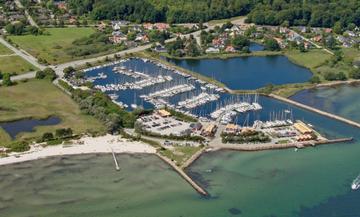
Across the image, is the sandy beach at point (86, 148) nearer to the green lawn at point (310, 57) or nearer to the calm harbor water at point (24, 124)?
the calm harbor water at point (24, 124)

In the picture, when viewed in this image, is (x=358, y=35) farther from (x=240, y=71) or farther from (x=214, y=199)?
(x=214, y=199)

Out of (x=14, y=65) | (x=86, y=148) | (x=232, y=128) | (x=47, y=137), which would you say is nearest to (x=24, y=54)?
(x=14, y=65)

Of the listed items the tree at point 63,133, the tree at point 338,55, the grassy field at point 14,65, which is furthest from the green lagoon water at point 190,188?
the tree at point 338,55

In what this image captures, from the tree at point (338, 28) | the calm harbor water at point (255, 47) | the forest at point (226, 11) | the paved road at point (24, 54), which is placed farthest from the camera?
the forest at point (226, 11)

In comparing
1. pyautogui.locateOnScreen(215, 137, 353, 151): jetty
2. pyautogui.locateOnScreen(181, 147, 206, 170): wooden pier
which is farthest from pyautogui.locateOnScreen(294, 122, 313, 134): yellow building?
pyautogui.locateOnScreen(181, 147, 206, 170): wooden pier

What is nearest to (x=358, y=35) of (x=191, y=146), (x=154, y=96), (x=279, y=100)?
(x=279, y=100)
